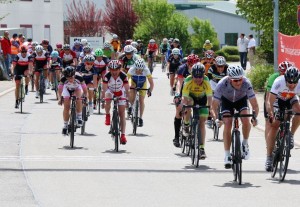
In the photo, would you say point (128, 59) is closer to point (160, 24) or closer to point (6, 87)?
point (6, 87)

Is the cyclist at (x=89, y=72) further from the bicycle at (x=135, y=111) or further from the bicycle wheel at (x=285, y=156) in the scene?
the bicycle wheel at (x=285, y=156)

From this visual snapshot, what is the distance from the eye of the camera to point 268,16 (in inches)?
1369

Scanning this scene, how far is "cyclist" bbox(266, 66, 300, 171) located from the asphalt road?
0.61m

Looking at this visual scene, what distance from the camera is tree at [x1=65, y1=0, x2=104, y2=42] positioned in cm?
7925

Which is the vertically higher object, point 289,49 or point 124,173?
point 289,49

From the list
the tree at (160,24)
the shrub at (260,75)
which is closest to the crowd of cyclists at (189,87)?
the shrub at (260,75)

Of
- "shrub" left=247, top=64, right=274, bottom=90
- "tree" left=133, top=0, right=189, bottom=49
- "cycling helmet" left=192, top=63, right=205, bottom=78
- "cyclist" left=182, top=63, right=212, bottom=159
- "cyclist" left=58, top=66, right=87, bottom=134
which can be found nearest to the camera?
"cycling helmet" left=192, top=63, right=205, bottom=78

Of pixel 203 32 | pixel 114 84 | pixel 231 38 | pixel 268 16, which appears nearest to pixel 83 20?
pixel 203 32

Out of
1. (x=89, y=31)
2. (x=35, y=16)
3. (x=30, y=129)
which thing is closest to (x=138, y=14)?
(x=89, y=31)

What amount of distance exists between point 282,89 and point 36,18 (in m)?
50.2

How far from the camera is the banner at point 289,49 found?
25.9 meters

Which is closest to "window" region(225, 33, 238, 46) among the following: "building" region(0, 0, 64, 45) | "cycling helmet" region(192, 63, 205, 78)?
"building" region(0, 0, 64, 45)

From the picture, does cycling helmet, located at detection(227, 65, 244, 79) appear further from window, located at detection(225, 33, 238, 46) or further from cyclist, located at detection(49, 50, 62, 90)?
window, located at detection(225, 33, 238, 46)

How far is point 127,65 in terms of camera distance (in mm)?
26219
